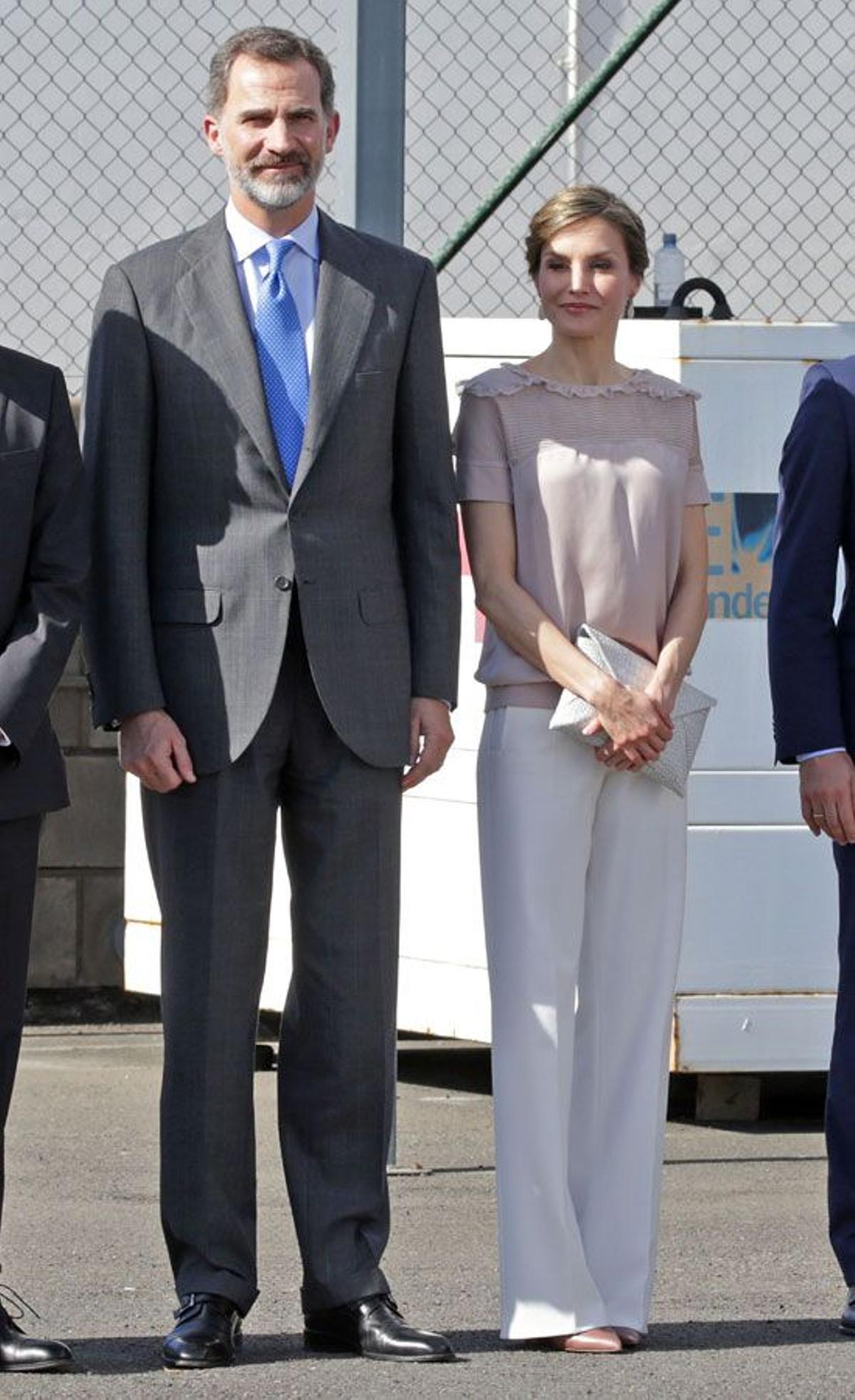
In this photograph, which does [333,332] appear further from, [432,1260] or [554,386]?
[432,1260]

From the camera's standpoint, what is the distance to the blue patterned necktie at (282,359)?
4117mm

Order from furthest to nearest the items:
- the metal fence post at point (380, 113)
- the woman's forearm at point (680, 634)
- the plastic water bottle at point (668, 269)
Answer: the plastic water bottle at point (668, 269) < the metal fence post at point (380, 113) < the woman's forearm at point (680, 634)

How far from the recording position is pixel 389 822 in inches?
165

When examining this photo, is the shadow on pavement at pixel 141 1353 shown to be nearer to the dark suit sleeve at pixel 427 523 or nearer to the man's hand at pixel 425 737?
the man's hand at pixel 425 737

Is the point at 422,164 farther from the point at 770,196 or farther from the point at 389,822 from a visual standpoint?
the point at 389,822

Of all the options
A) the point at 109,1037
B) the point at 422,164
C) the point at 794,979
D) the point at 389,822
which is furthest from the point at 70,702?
the point at 389,822

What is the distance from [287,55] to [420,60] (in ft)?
13.9

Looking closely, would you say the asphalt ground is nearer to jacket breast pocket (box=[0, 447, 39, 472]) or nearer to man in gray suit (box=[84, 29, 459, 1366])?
man in gray suit (box=[84, 29, 459, 1366])

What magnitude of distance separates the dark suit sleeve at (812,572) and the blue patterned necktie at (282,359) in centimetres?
79

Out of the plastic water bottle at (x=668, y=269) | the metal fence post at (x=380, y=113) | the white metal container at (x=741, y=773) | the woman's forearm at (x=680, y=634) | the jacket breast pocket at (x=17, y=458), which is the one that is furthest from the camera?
the plastic water bottle at (x=668, y=269)

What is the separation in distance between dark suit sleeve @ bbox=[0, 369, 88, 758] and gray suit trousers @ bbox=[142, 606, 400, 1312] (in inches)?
11.4

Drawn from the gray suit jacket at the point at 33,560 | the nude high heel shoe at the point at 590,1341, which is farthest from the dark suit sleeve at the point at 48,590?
the nude high heel shoe at the point at 590,1341

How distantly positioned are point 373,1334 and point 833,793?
3.56 ft

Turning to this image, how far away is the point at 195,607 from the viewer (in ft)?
13.4
